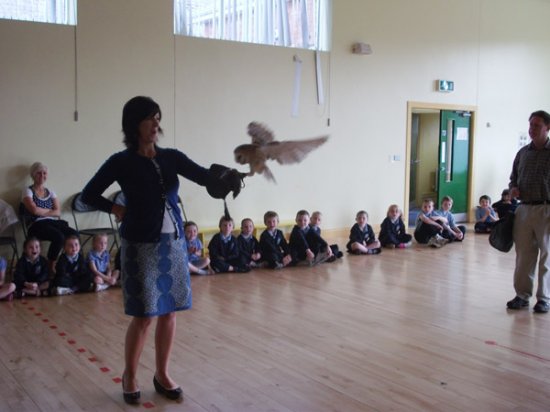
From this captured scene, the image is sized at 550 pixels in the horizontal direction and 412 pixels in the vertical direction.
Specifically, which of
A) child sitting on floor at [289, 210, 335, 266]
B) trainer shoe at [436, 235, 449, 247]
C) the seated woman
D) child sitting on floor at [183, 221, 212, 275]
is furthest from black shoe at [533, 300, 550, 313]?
the seated woman

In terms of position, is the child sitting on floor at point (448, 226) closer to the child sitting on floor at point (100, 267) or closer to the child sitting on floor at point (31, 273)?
the child sitting on floor at point (100, 267)

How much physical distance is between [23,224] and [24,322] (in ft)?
7.32

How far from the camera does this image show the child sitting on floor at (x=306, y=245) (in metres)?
7.07

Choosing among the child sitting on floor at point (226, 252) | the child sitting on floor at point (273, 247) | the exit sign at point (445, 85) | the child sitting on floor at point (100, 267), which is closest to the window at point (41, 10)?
the child sitting on floor at point (100, 267)

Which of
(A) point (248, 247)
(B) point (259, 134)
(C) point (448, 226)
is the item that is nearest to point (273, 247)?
(A) point (248, 247)

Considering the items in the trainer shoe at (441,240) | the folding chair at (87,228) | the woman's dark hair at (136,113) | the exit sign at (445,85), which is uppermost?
the exit sign at (445,85)

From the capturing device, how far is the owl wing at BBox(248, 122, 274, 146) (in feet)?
9.08

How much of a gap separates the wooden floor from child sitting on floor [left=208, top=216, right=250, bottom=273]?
428 millimetres

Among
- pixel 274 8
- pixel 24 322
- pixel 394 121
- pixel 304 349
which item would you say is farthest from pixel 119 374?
pixel 394 121

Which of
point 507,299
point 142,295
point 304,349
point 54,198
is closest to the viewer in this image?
point 142,295

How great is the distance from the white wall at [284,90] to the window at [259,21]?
0.16 metres

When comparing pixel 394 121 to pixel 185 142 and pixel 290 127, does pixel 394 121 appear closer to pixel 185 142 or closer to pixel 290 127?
pixel 290 127

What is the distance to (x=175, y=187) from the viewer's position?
2.93 metres

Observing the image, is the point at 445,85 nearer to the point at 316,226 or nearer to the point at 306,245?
the point at 316,226
